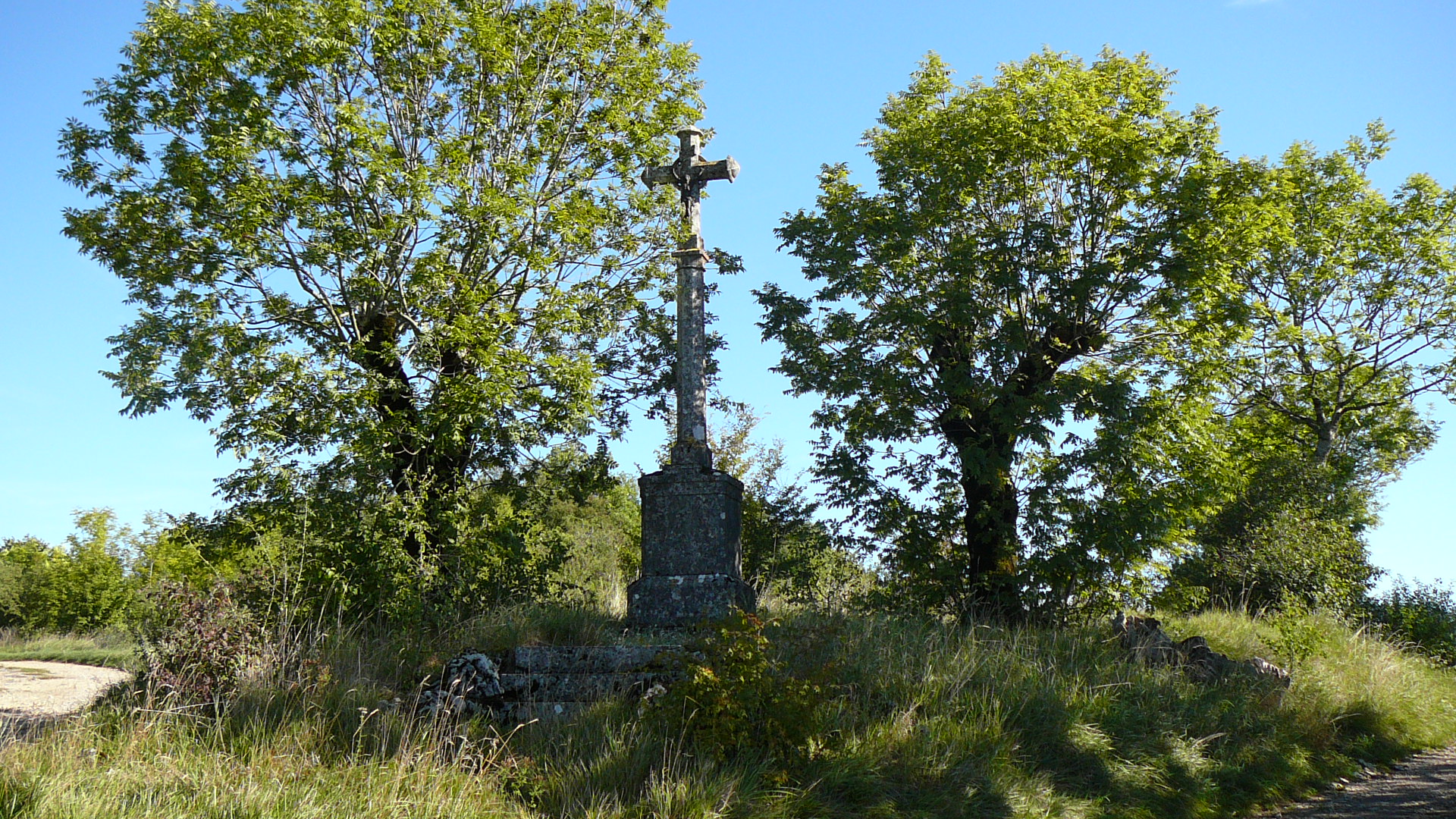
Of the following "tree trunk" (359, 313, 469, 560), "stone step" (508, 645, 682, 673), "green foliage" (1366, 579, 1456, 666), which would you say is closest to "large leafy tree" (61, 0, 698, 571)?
"tree trunk" (359, 313, 469, 560)

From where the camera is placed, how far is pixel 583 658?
8.97 m

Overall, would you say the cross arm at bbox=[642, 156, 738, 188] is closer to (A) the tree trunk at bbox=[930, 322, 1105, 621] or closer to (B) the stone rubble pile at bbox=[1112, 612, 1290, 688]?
(A) the tree trunk at bbox=[930, 322, 1105, 621]

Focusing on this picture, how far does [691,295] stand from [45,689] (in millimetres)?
11060

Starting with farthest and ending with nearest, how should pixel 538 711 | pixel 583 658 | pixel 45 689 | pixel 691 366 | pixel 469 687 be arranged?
pixel 45 689 < pixel 691 366 < pixel 583 658 < pixel 469 687 < pixel 538 711

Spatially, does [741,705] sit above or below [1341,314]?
below

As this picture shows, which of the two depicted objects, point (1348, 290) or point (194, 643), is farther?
point (1348, 290)

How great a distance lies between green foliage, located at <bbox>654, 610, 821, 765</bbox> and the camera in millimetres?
6965

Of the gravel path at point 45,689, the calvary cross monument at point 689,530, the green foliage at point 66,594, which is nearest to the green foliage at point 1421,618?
the calvary cross monument at point 689,530

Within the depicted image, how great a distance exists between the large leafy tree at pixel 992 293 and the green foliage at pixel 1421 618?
7.56 meters

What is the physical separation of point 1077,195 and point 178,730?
13967 millimetres

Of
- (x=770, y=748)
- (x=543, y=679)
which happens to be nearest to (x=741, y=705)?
(x=770, y=748)

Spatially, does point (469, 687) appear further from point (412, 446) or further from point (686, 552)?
point (412, 446)

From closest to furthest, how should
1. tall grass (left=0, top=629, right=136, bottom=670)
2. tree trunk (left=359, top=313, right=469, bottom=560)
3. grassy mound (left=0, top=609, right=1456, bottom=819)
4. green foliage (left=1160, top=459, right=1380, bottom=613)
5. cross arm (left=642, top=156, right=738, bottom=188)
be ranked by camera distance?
grassy mound (left=0, top=609, right=1456, bottom=819), cross arm (left=642, top=156, right=738, bottom=188), tree trunk (left=359, top=313, right=469, bottom=560), green foliage (left=1160, top=459, right=1380, bottom=613), tall grass (left=0, top=629, right=136, bottom=670)

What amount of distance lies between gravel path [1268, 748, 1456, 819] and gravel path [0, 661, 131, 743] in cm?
1016
